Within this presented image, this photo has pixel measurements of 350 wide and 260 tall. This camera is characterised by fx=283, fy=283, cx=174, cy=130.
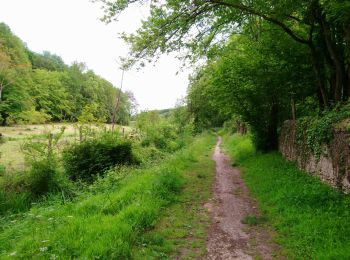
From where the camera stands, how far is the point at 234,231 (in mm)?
7000

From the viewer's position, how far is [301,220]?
691 cm

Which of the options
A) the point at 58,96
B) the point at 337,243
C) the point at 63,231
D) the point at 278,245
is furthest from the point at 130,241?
the point at 58,96

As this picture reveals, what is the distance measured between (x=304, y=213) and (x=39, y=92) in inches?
3032

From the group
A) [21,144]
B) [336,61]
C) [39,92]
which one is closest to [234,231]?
[336,61]

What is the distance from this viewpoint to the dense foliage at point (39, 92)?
5128 centimetres

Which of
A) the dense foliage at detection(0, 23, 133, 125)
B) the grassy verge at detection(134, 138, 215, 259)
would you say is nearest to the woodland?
the grassy verge at detection(134, 138, 215, 259)

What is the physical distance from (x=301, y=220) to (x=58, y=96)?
80.8 m

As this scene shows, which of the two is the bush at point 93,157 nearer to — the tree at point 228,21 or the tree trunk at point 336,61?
the tree at point 228,21

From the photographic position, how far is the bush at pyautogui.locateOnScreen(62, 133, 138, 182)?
1393 cm

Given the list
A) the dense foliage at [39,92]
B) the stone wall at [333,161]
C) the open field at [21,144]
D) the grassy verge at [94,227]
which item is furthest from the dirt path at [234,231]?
the dense foliage at [39,92]

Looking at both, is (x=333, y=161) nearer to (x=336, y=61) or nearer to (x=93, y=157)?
(x=336, y=61)

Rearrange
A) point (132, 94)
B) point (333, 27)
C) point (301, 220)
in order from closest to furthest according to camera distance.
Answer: point (301, 220)
point (333, 27)
point (132, 94)

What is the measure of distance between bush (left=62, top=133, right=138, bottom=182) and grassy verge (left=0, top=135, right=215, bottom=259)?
15.0 feet

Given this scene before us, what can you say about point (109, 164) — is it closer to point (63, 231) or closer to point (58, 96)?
point (63, 231)
